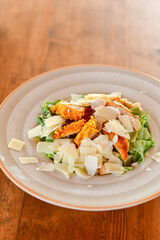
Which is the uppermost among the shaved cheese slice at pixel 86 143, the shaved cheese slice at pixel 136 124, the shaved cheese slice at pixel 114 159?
the shaved cheese slice at pixel 136 124

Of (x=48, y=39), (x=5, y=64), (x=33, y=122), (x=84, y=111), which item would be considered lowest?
(x=33, y=122)

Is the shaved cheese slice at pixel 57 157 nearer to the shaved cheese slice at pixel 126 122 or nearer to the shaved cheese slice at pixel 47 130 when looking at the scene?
the shaved cheese slice at pixel 47 130

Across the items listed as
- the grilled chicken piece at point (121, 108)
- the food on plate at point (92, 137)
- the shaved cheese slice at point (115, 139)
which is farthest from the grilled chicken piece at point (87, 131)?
the grilled chicken piece at point (121, 108)

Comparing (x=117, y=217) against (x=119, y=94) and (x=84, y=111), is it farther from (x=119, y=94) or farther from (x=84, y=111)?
(x=119, y=94)

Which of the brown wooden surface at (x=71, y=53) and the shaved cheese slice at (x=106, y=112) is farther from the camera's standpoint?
the shaved cheese slice at (x=106, y=112)

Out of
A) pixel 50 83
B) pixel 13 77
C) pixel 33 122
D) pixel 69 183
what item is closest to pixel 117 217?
pixel 69 183

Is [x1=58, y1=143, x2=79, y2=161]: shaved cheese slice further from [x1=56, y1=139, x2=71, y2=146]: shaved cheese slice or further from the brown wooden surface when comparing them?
the brown wooden surface

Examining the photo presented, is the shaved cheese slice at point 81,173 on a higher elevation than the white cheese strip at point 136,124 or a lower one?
lower
